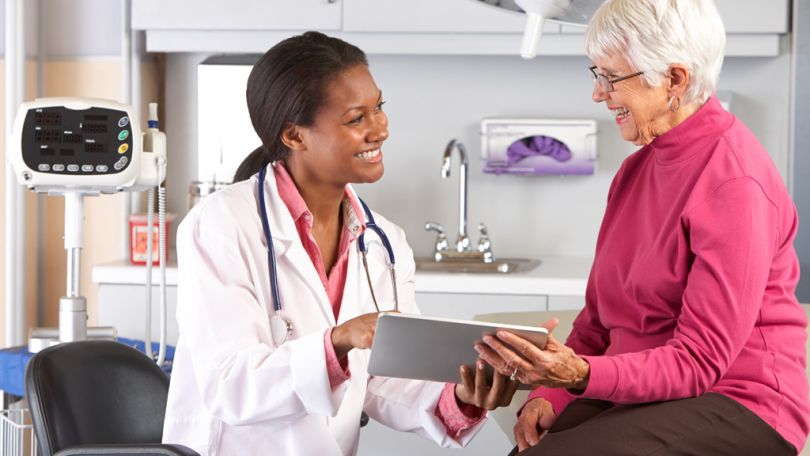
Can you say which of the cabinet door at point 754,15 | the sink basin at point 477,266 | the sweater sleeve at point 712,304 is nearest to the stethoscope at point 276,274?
the sweater sleeve at point 712,304

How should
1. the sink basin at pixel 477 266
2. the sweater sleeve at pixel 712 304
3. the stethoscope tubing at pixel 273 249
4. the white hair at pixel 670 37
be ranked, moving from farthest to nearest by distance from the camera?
the sink basin at pixel 477 266 → the stethoscope tubing at pixel 273 249 → the white hair at pixel 670 37 → the sweater sleeve at pixel 712 304

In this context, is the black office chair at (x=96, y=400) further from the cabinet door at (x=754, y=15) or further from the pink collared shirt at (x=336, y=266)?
the cabinet door at (x=754, y=15)

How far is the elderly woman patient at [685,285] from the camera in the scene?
1413mm

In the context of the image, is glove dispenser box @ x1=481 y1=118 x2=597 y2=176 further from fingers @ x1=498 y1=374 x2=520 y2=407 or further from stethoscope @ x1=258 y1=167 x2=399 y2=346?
fingers @ x1=498 y1=374 x2=520 y2=407

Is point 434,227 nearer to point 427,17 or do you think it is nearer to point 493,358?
point 427,17

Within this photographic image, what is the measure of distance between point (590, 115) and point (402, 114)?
0.64 meters

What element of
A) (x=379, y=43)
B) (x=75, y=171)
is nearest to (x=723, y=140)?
(x=75, y=171)

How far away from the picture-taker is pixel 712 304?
4.61 ft

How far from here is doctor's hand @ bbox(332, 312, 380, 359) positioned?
4.97 ft

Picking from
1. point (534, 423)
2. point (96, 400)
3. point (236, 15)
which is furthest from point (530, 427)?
point (236, 15)

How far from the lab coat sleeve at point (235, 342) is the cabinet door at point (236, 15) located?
1.75m

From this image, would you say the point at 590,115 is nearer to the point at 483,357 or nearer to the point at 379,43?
the point at 379,43

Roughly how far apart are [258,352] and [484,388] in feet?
1.14

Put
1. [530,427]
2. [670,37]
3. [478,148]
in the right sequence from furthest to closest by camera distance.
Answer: [478,148] → [530,427] → [670,37]
